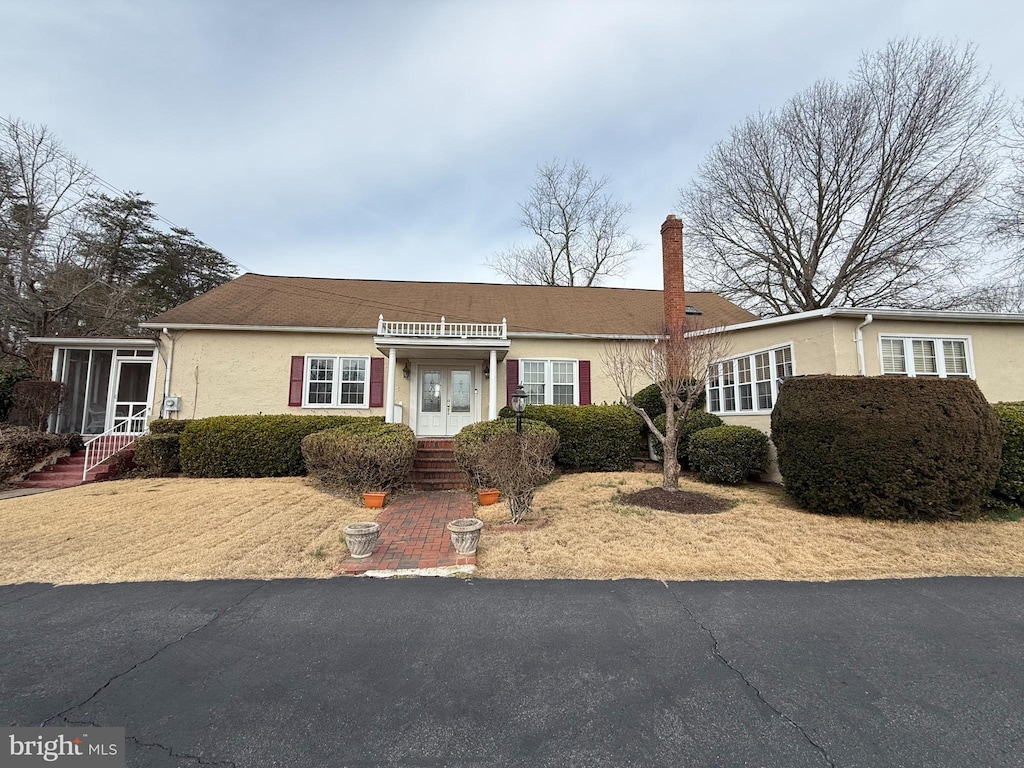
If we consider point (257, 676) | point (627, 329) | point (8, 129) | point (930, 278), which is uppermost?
point (8, 129)

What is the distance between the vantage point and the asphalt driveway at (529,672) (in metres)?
2.10

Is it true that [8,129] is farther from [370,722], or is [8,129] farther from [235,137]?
[370,722]

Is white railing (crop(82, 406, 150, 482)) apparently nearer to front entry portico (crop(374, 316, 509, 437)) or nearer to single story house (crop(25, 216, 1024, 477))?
single story house (crop(25, 216, 1024, 477))

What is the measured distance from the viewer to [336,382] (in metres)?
11.8

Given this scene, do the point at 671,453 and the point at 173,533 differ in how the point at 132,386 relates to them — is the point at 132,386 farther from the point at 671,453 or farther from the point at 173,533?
the point at 671,453

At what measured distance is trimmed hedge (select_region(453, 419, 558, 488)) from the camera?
777 centimetres

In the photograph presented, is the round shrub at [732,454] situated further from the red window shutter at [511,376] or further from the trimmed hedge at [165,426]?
the trimmed hedge at [165,426]

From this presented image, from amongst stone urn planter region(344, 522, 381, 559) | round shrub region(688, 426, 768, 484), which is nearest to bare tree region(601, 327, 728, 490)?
round shrub region(688, 426, 768, 484)

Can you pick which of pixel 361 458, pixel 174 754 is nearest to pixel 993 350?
pixel 361 458

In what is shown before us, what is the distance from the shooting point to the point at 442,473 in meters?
9.23

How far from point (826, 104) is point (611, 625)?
23.5 meters

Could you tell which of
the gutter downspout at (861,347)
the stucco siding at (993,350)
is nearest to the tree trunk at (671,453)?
the gutter downspout at (861,347)

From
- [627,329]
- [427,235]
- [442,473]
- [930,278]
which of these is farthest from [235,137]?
[930,278]

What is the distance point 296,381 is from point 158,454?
3.39 m
